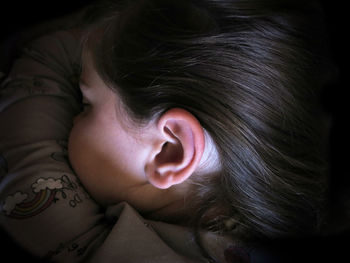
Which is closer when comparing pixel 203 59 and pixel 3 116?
pixel 203 59

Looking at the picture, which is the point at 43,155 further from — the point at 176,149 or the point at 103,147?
the point at 176,149

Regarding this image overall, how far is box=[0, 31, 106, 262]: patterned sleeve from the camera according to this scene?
1.75ft

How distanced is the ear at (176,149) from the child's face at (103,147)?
3 centimetres

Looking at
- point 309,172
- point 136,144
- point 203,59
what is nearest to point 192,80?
point 203,59

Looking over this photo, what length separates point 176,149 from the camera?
50cm

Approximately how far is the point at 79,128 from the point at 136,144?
0.50 feet

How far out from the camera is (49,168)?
0.60 m

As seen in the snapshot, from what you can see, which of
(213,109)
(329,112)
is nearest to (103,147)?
(213,109)

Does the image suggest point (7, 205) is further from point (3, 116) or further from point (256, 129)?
point (256, 129)

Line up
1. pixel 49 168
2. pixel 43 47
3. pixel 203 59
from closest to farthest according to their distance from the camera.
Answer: pixel 203 59, pixel 49 168, pixel 43 47

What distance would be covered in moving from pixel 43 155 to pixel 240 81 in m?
0.41

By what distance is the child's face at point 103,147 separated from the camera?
1.78 feet

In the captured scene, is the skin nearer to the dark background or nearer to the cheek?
the cheek

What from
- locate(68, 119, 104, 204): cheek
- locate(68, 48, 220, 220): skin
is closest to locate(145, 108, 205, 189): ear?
locate(68, 48, 220, 220): skin
